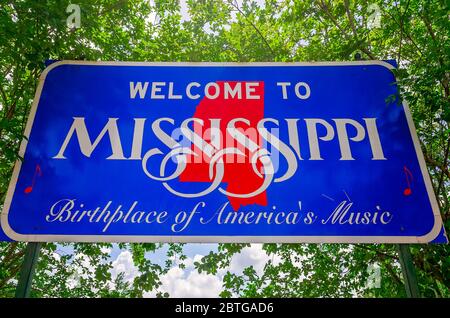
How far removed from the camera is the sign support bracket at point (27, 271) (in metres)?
2.65

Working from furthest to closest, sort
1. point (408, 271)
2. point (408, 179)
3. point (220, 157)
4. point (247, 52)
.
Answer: point (247, 52)
point (220, 157)
point (408, 179)
point (408, 271)

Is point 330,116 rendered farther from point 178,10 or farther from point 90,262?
point 90,262

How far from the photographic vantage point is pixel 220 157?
311 cm

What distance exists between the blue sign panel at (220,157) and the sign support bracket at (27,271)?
0.12 metres

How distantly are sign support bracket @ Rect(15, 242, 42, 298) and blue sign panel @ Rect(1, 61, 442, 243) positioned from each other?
0.12 meters

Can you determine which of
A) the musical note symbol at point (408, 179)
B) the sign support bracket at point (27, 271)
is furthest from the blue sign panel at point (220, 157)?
the sign support bracket at point (27, 271)

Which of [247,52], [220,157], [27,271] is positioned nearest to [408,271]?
[220,157]

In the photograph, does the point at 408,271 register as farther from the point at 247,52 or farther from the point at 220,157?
the point at 247,52

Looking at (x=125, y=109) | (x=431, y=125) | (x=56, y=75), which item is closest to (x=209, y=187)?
(x=125, y=109)

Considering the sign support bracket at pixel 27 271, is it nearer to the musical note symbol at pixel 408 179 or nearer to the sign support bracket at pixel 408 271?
the sign support bracket at pixel 408 271

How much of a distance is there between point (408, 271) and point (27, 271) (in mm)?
3135

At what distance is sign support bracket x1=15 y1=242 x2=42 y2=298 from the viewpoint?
2646 millimetres

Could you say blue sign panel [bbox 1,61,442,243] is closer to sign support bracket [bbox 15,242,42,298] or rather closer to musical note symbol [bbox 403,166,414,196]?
musical note symbol [bbox 403,166,414,196]

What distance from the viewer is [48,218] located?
2.79m
